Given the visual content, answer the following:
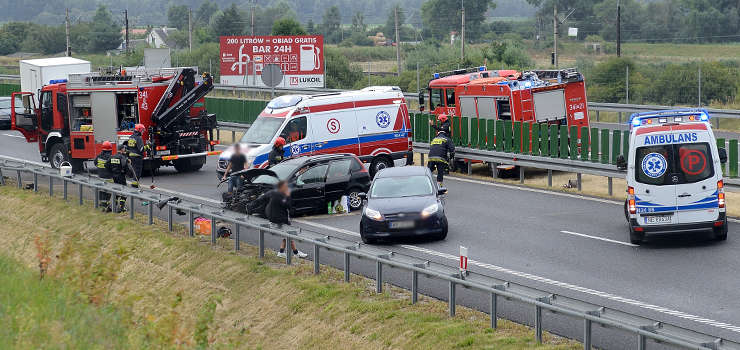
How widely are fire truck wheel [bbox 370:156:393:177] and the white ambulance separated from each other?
28.8 feet

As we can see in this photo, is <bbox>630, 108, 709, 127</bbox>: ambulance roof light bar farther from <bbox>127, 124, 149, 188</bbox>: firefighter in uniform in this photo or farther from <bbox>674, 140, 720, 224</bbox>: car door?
<bbox>127, 124, 149, 188</bbox>: firefighter in uniform

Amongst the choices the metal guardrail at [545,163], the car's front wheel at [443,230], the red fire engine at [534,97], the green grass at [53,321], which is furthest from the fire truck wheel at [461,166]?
the green grass at [53,321]

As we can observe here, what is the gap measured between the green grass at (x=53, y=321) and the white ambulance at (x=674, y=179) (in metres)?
8.72

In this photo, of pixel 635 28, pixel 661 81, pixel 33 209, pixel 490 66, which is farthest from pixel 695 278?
pixel 635 28

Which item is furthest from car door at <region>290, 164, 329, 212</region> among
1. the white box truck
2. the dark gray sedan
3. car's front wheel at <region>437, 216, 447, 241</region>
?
the white box truck

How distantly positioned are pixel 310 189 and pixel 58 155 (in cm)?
1046

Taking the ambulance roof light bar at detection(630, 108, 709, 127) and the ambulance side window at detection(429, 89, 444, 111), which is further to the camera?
the ambulance side window at detection(429, 89, 444, 111)

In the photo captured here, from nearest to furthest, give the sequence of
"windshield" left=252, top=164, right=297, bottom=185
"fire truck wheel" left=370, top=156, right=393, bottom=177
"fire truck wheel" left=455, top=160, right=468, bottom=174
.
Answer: "windshield" left=252, top=164, right=297, bottom=185 < "fire truck wheel" left=370, top=156, right=393, bottom=177 < "fire truck wheel" left=455, top=160, right=468, bottom=174

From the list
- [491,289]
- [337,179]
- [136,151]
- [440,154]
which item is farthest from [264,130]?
[491,289]

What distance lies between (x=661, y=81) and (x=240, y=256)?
1087 inches

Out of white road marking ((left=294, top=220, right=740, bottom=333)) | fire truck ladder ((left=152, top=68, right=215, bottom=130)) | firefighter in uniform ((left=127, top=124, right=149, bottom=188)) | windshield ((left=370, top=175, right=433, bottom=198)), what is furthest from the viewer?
fire truck ladder ((left=152, top=68, right=215, bottom=130))

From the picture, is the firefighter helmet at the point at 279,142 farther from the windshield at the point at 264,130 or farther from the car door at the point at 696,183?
the car door at the point at 696,183

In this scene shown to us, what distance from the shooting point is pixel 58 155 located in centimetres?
2581

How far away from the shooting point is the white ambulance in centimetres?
1488
